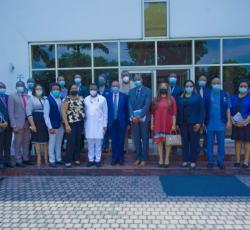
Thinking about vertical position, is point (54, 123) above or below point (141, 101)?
below

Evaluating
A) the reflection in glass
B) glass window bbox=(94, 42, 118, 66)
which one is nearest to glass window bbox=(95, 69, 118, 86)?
glass window bbox=(94, 42, 118, 66)

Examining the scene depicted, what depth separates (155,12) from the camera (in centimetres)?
1044

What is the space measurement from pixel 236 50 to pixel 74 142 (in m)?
5.75

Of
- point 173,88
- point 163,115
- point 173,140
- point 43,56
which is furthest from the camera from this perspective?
point 43,56

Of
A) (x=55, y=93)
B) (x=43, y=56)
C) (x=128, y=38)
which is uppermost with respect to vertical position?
(x=128, y=38)

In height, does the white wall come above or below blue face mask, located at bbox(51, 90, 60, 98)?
above

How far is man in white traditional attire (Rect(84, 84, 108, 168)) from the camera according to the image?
778 centimetres

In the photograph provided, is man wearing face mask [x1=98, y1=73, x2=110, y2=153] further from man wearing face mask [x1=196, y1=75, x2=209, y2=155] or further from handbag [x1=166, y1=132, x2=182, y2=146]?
man wearing face mask [x1=196, y1=75, x2=209, y2=155]

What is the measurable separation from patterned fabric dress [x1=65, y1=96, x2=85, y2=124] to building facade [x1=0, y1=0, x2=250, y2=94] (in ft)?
9.98

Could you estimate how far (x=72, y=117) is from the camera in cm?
777

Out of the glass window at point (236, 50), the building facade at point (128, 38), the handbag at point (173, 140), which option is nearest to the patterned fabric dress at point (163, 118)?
the handbag at point (173, 140)

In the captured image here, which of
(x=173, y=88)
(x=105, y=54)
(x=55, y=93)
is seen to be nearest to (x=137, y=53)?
(x=105, y=54)

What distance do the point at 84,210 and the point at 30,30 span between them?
22.7ft

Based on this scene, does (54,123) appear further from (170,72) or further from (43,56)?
(170,72)
